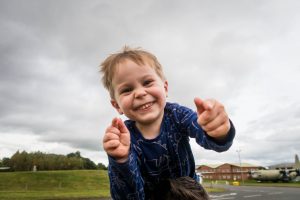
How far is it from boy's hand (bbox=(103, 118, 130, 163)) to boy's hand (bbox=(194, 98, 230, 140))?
0.45m

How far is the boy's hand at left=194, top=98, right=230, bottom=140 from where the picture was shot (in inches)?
54.8

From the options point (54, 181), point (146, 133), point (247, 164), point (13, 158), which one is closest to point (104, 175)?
point (54, 181)

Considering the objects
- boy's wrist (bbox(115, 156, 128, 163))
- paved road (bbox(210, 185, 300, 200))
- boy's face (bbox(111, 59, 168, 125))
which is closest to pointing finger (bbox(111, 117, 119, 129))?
boy's wrist (bbox(115, 156, 128, 163))

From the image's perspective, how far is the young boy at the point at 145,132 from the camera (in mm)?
1652

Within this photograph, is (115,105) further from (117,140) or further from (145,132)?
(117,140)

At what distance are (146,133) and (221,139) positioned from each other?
2.52ft

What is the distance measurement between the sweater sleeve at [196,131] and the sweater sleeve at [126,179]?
1.50ft

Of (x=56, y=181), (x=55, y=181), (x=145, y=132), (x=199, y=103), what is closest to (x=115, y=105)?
(x=145, y=132)

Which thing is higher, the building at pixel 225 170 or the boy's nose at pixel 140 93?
the boy's nose at pixel 140 93

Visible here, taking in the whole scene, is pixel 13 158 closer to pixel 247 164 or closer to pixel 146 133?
pixel 146 133

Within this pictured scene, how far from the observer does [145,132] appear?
224 cm

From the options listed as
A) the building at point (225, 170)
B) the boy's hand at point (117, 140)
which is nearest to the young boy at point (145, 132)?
the boy's hand at point (117, 140)

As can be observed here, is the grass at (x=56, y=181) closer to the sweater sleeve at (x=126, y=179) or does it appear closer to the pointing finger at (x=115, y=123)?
the sweater sleeve at (x=126, y=179)

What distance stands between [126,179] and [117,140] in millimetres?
416
